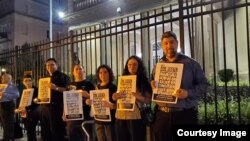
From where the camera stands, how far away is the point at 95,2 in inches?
632

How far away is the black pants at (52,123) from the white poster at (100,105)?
1.22 m

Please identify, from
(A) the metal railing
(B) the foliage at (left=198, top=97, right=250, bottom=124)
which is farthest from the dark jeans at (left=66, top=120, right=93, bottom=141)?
Answer: (B) the foliage at (left=198, top=97, right=250, bottom=124)

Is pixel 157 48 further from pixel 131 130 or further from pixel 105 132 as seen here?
pixel 131 130

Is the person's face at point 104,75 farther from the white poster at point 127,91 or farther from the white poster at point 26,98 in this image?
the white poster at point 26,98

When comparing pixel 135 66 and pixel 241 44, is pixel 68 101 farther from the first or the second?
pixel 241 44

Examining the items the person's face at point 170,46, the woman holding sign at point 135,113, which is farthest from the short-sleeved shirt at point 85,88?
the person's face at point 170,46

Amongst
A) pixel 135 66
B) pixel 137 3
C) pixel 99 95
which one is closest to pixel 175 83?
pixel 135 66

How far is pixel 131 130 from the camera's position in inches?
183

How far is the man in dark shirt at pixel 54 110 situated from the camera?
20.3 feet

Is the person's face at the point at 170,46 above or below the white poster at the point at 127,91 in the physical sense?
above

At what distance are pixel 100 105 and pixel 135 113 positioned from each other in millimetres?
776

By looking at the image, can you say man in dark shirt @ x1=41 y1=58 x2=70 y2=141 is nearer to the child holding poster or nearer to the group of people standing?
the group of people standing

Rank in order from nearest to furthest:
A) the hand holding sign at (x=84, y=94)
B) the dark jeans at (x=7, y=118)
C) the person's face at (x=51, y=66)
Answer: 1. the hand holding sign at (x=84, y=94)
2. the person's face at (x=51, y=66)
3. the dark jeans at (x=7, y=118)

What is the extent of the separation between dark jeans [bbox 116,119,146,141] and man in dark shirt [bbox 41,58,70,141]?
1.87 meters
